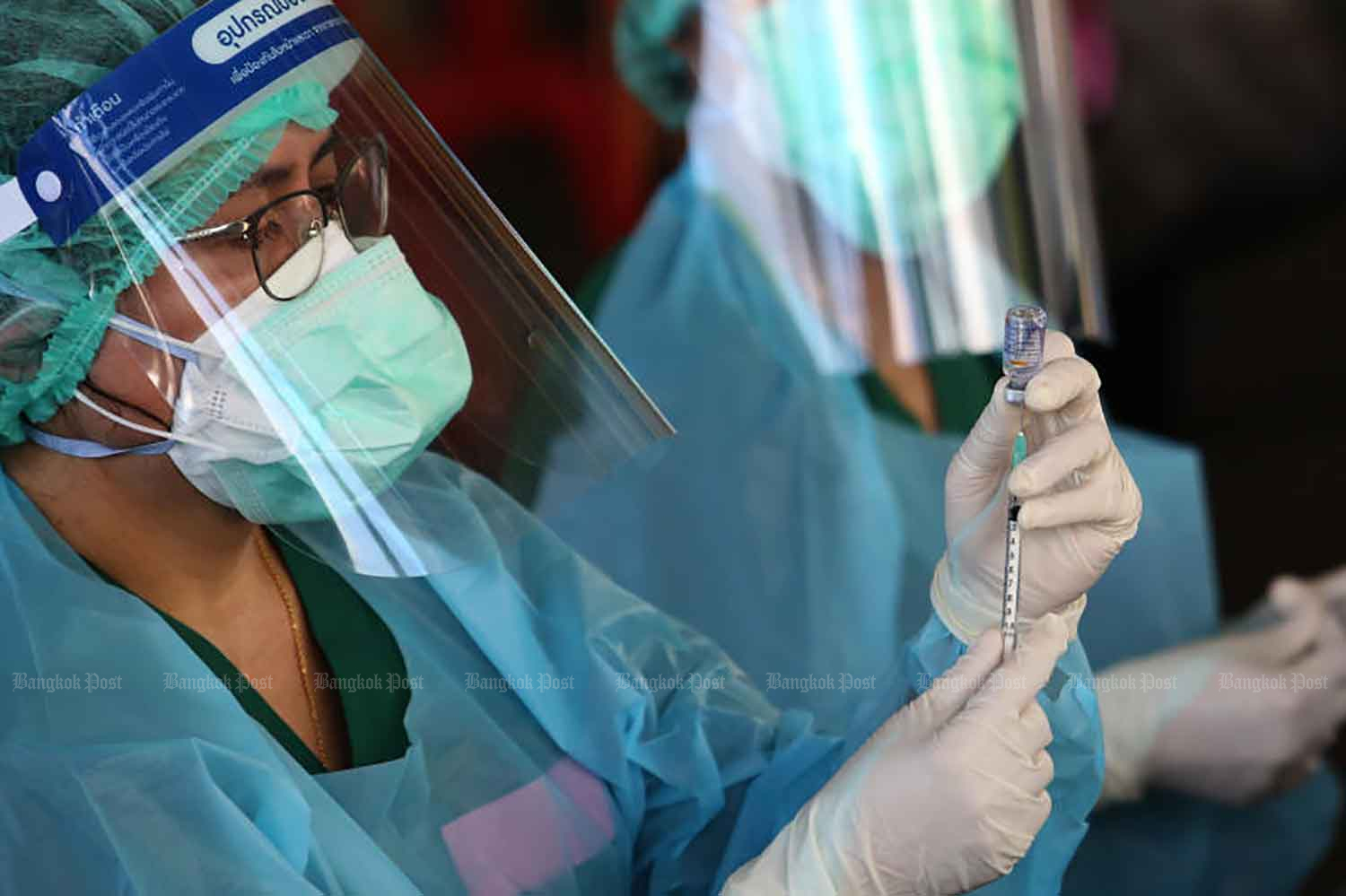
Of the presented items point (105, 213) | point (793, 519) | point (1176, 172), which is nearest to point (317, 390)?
point (105, 213)

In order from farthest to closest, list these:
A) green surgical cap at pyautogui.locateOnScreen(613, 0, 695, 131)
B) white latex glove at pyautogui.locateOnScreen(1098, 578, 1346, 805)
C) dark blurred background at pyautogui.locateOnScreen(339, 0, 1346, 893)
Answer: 1. dark blurred background at pyautogui.locateOnScreen(339, 0, 1346, 893)
2. green surgical cap at pyautogui.locateOnScreen(613, 0, 695, 131)
3. white latex glove at pyautogui.locateOnScreen(1098, 578, 1346, 805)

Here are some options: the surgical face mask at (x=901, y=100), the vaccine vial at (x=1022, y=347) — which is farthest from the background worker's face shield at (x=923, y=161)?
the vaccine vial at (x=1022, y=347)

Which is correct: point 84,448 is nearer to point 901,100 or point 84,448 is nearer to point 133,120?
point 133,120

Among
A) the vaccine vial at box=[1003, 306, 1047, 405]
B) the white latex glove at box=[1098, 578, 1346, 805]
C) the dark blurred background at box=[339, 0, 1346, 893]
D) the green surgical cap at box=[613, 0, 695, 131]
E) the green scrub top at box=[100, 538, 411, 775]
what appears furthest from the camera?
the dark blurred background at box=[339, 0, 1346, 893]

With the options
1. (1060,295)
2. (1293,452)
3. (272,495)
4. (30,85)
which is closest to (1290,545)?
(1293,452)

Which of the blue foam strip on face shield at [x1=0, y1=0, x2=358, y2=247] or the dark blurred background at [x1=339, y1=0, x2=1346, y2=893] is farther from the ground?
the blue foam strip on face shield at [x1=0, y1=0, x2=358, y2=247]

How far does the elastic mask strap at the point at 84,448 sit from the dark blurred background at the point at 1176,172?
79.3 inches

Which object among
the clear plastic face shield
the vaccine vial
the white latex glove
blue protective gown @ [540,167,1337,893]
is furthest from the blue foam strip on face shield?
the white latex glove

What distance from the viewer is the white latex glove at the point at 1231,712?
5.12 ft

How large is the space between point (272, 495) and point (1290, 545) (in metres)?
2.19

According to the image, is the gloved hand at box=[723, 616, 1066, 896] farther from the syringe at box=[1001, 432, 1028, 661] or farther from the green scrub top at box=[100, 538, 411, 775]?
the green scrub top at box=[100, 538, 411, 775]

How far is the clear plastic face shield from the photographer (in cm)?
95

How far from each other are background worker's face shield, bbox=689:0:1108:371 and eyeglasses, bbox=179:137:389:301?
0.73 meters

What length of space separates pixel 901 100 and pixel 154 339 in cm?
90
